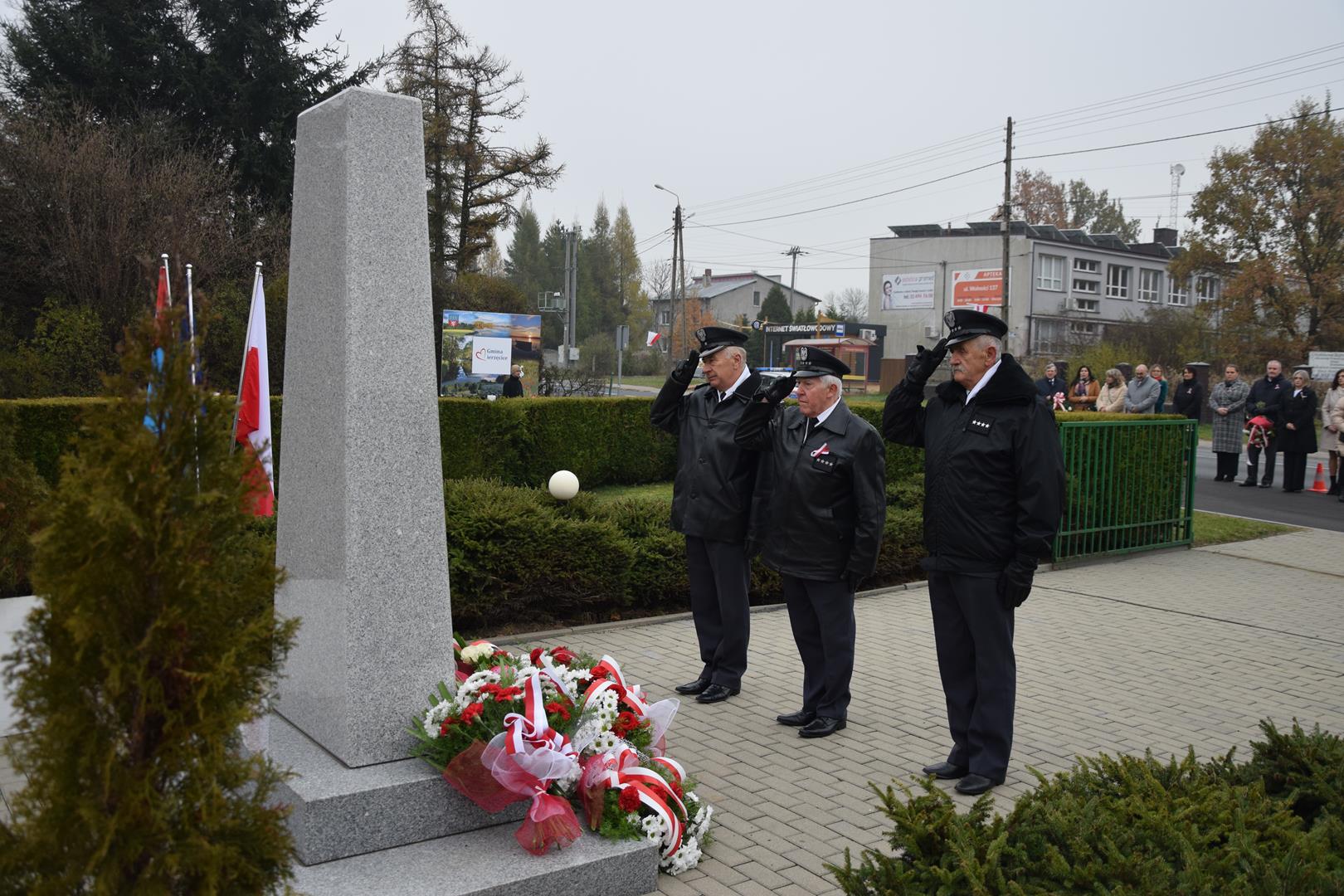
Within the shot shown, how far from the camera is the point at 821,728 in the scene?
5828 mm

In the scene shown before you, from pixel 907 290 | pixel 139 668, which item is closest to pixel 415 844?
pixel 139 668

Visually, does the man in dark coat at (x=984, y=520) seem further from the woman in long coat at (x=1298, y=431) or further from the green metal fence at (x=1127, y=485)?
the woman in long coat at (x=1298, y=431)

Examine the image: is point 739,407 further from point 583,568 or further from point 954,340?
point 583,568

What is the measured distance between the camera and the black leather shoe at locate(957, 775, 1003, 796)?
502cm

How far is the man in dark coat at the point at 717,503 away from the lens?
632 centimetres

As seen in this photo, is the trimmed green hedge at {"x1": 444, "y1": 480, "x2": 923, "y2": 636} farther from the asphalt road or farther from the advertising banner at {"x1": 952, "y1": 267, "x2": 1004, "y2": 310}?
the advertising banner at {"x1": 952, "y1": 267, "x2": 1004, "y2": 310}

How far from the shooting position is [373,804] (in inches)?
155

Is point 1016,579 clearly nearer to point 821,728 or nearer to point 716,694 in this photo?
point 821,728

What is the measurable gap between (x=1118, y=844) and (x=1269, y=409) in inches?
650

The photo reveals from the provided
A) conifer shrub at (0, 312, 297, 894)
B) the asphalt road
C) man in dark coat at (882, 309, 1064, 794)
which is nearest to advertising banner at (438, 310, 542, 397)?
the asphalt road

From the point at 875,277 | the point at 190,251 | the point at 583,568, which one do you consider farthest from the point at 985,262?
the point at 583,568

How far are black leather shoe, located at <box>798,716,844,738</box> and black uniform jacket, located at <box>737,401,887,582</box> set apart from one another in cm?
78

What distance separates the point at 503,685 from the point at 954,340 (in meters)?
2.56

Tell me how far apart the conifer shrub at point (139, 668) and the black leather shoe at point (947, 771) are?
3.74m
